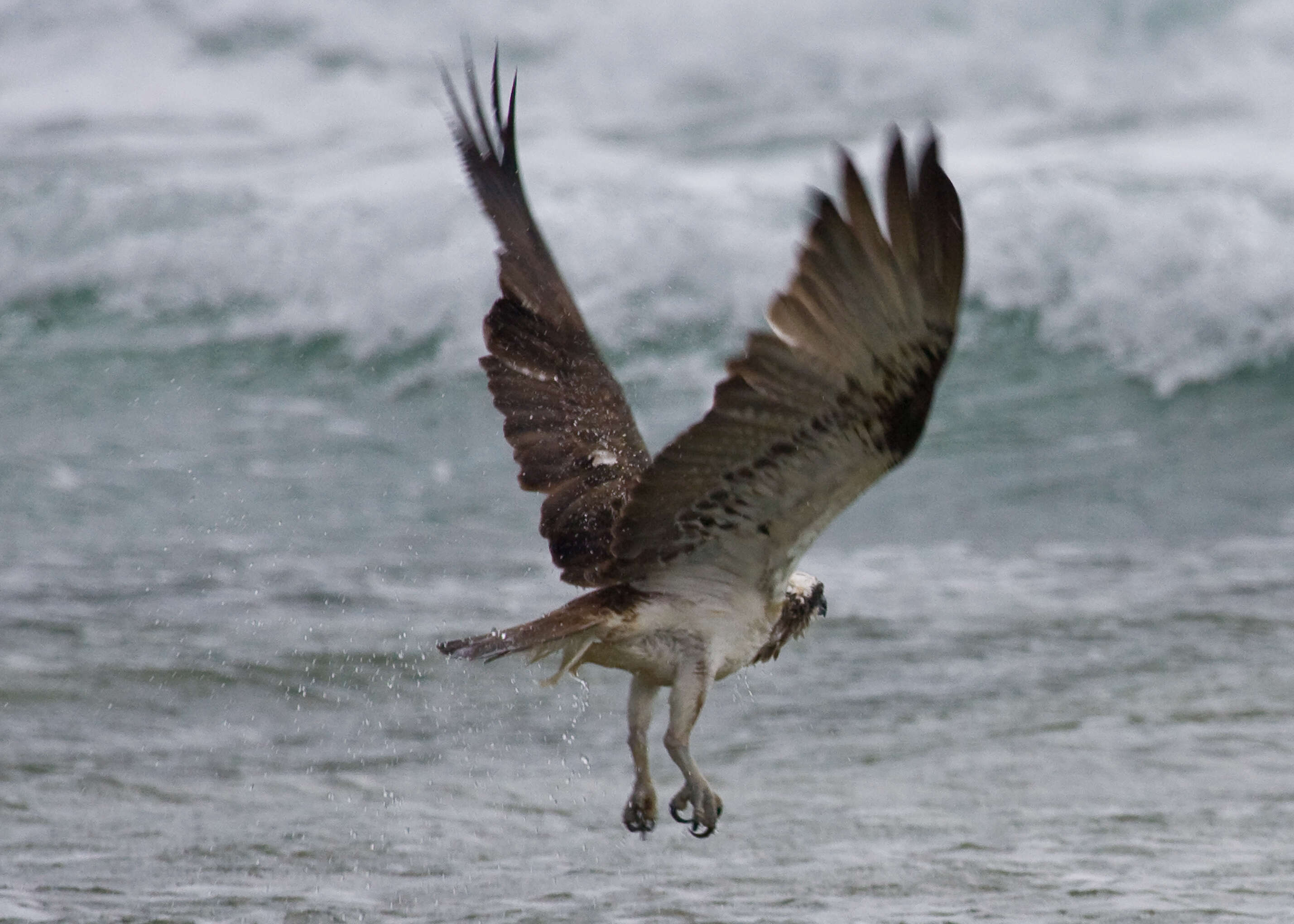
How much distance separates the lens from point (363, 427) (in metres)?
10.9

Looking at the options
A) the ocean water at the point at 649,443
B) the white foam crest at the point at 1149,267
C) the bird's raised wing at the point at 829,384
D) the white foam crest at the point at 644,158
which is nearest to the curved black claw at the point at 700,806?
the ocean water at the point at 649,443

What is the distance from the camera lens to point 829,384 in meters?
3.69

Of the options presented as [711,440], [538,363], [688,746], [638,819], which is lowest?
[638,819]

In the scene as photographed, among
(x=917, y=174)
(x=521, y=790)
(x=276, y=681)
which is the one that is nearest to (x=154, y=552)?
(x=276, y=681)

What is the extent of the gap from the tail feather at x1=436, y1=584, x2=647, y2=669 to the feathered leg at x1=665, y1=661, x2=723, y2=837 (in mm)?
222

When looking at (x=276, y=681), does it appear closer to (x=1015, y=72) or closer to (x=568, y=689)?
(x=568, y=689)

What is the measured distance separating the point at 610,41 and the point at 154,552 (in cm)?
1113

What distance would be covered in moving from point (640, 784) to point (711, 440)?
1.07 m

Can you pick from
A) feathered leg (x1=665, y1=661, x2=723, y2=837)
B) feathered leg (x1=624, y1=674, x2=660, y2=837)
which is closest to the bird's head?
feathered leg (x1=665, y1=661, x2=723, y2=837)

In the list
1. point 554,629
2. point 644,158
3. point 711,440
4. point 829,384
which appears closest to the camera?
point 829,384

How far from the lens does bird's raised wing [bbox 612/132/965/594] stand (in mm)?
3416

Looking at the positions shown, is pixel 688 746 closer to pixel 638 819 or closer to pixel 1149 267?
pixel 638 819

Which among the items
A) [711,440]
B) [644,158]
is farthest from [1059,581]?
[644,158]

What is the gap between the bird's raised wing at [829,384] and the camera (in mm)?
3416
